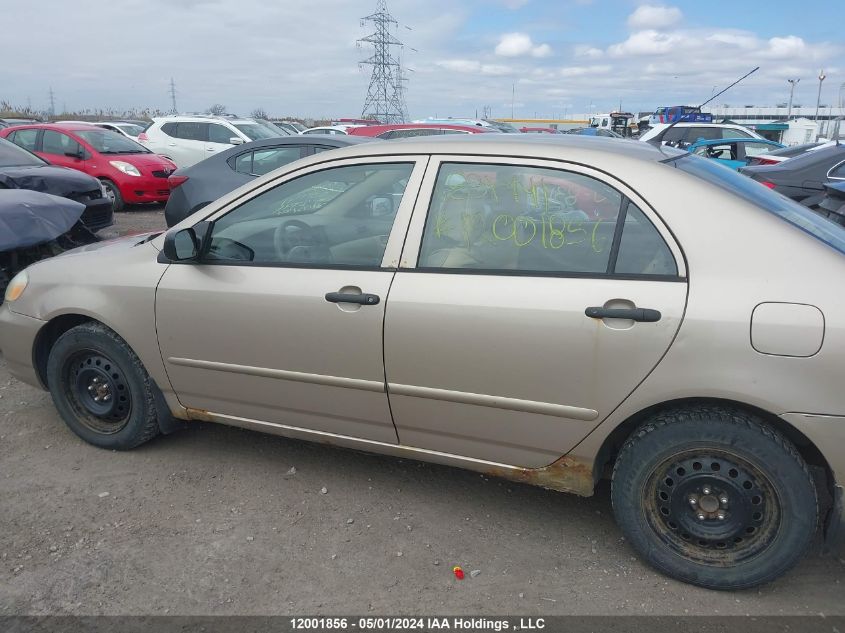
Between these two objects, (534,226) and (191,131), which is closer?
(534,226)

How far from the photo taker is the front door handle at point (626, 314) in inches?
95.8

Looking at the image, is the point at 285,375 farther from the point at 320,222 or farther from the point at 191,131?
the point at 191,131

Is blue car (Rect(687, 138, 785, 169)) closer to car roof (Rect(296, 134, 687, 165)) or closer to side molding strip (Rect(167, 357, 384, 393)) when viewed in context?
car roof (Rect(296, 134, 687, 165))

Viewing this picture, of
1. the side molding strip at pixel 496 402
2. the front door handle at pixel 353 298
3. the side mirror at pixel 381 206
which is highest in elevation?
the side mirror at pixel 381 206

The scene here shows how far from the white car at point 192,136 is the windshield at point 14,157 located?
6096 millimetres

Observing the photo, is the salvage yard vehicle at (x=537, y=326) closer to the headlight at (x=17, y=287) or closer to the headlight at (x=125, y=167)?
the headlight at (x=17, y=287)

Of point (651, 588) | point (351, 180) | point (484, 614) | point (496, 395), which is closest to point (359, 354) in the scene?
point (496, 395)

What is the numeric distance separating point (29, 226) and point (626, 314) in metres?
4.99

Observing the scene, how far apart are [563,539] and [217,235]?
2155mm

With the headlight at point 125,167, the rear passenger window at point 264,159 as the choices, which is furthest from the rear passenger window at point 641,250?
the headlight at point 125,167

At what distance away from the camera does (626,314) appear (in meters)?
2.46

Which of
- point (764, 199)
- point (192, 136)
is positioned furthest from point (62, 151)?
point (764, 199)

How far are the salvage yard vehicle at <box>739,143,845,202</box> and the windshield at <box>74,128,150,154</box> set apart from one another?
1058 centimetres

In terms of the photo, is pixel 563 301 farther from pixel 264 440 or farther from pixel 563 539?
pixel 264 440
